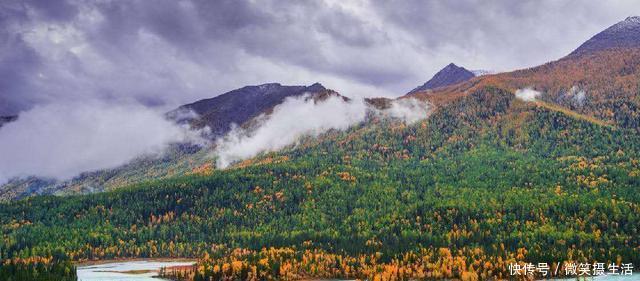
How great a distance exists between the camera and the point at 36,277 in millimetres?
197375

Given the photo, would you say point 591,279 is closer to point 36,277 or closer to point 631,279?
point 631,279

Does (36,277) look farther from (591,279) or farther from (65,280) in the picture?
(591,279)

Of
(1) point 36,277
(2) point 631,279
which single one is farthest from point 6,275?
(2) point 631,279

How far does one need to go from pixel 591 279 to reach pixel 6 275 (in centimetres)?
18498

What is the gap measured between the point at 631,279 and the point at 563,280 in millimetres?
19501

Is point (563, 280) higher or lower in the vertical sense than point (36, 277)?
lower

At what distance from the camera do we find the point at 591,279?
649ft

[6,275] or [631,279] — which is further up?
[6,275]

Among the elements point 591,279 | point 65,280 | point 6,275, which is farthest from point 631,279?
point 6,275

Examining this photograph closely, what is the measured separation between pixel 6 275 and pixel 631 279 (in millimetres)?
194675

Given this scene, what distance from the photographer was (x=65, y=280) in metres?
197

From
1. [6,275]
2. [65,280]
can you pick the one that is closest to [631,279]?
[65,280]

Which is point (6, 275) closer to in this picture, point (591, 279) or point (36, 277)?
point (36, 277)

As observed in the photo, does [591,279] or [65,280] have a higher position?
[65,280]
